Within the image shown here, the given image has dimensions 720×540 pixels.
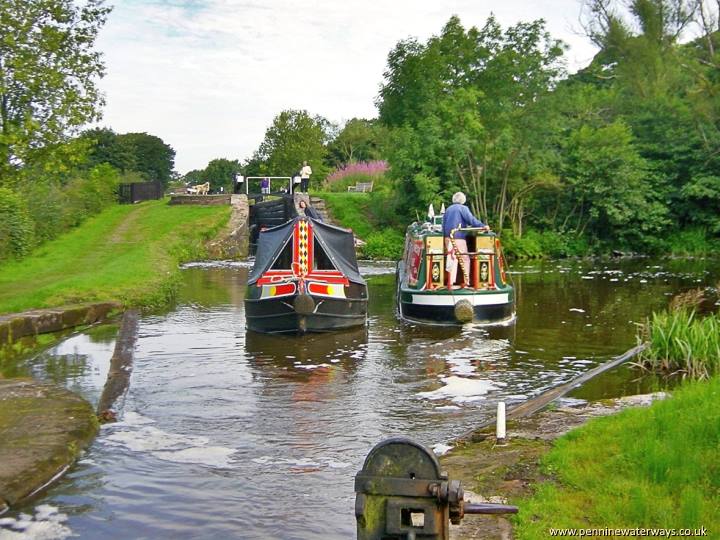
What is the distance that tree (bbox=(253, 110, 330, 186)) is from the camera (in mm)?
50875

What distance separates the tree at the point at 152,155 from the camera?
72.8 metres

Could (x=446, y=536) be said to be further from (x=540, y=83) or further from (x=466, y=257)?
(x=540, y=83)

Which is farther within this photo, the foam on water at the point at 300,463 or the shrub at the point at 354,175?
the shrub at the point at 354,175

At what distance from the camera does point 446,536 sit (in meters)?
3.98

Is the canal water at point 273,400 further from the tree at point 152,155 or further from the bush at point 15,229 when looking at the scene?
the tree at point 152,155

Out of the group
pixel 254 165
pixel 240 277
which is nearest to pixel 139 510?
pixel 240 277

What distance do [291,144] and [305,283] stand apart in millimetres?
35687

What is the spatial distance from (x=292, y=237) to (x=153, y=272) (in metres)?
6.87

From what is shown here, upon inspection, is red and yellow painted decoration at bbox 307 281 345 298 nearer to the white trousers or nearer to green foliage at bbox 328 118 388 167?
the white trousers

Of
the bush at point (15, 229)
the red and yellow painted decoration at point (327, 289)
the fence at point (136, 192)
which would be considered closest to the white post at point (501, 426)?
the red and yellow painted decoration at point (327, 289)

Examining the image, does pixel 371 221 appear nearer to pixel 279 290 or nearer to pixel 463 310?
pixel 463 310

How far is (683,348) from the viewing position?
10.8 m

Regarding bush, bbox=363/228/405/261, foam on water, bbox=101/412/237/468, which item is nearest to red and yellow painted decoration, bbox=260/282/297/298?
foam on water, bbox=101/412/237/468

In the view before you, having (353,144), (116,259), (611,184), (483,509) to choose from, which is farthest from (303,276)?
(353,144)
